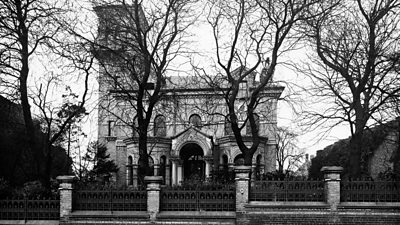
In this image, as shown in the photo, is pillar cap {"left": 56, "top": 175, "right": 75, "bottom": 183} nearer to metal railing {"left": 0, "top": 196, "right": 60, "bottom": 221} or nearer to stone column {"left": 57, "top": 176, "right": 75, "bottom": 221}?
stone column {"left": 57, "top": 176, "right": 75, "bottom": 221}

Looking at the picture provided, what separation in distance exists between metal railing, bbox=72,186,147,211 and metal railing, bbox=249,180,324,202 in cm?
349

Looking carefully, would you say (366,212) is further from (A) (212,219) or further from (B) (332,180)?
(A) (212,219)

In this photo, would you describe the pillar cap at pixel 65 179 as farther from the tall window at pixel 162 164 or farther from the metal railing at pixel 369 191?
the tall window at pixel 162 164

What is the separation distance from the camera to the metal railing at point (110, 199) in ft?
46.2

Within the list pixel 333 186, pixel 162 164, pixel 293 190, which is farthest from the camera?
pixel 162 164

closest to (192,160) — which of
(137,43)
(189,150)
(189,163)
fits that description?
(189,163)

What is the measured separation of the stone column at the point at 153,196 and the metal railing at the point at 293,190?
2868 mm

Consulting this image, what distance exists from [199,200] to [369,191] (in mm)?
5147

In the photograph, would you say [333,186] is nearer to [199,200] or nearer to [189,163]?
[199,200]

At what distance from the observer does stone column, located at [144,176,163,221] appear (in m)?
13.8

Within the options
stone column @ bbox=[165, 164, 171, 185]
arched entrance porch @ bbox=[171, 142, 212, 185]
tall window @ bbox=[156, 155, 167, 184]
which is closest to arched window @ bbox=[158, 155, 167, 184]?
tall window @ bbox=[156, 155, 167, 184]

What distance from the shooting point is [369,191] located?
1354 cm

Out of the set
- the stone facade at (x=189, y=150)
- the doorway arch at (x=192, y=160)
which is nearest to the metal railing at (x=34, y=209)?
the stone facade at (x=189, y=150)

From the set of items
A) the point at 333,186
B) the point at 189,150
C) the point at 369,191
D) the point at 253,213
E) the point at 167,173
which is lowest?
the point at 253,213
